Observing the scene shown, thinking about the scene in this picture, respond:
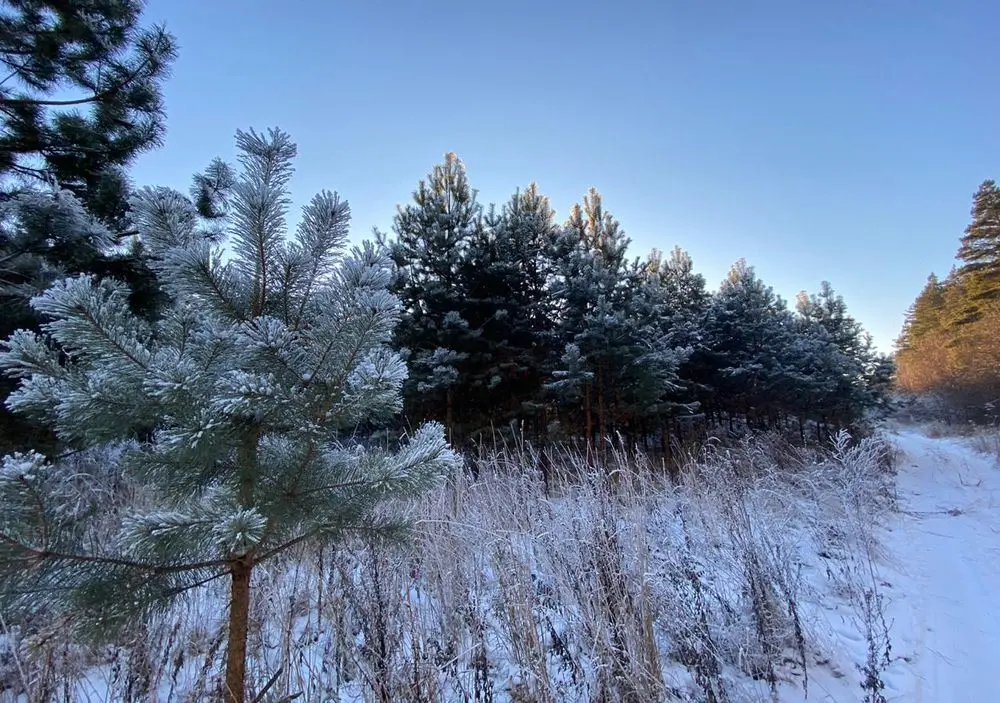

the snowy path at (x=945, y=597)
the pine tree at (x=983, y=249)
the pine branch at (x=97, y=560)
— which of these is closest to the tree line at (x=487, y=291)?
the pine branch at (x=97, y=560)

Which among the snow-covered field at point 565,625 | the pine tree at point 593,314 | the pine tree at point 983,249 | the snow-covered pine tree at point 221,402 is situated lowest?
the snow-covered field at point 565,625

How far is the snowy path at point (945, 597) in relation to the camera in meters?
2.39

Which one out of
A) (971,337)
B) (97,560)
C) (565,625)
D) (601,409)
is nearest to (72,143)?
(97,560)

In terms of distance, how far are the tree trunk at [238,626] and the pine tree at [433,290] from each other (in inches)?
269

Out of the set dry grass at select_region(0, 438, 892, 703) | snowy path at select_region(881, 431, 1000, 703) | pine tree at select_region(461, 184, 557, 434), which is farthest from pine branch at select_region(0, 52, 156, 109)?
snowy path at select_region(881, 431, 1000, 703)

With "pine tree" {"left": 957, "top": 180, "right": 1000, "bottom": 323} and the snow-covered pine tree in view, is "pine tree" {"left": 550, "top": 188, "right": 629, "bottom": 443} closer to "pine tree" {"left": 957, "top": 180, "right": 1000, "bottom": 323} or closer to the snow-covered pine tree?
the snow-covered pine tree

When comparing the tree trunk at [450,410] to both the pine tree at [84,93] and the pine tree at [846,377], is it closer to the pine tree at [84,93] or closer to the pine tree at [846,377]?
the pine tree at [84,93]

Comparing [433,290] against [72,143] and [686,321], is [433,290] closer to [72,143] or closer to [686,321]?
[72,143]

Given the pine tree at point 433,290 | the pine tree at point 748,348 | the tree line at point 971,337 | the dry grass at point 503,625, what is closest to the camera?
the dry grass at point 503,625

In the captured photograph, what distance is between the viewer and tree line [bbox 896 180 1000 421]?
15.6m

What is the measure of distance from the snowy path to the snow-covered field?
2 centimetres

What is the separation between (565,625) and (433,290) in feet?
22.6

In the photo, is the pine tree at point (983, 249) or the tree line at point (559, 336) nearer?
the tree line at point (559, 336)

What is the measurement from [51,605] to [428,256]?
8367 mm
